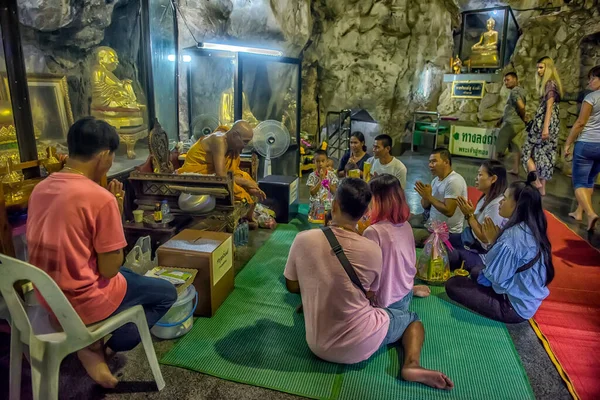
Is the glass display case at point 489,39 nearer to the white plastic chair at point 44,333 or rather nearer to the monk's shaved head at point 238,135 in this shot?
the monk's shaved head at point 238,135

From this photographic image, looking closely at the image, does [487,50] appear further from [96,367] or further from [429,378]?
[96,367]

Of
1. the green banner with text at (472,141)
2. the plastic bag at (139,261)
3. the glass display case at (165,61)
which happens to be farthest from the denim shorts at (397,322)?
the green banner with text at (472,141)

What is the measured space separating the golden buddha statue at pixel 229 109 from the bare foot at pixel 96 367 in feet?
15.2

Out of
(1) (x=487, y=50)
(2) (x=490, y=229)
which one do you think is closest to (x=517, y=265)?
(2) (x=490, y=229)

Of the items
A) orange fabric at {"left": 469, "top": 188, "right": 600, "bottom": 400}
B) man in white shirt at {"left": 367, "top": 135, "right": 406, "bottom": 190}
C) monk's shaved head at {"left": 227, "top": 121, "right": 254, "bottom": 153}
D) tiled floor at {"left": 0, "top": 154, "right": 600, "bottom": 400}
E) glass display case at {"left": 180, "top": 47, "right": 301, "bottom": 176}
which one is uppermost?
glass display case at {"left": 180, "top": 47, "right": 301, "bottom": 176}

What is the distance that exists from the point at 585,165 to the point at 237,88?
4.64 m

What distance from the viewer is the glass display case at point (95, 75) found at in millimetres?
4496

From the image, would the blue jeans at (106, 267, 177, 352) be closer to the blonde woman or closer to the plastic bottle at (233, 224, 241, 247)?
the plastic bottle at (233, 224, 241, 247)

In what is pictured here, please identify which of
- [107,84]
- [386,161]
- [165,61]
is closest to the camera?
[386,161]

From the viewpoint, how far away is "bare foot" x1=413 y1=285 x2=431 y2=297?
3447mm

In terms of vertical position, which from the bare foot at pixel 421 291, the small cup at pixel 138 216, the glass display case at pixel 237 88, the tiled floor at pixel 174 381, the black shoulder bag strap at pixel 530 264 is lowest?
the tiled floor at pixel 174 381

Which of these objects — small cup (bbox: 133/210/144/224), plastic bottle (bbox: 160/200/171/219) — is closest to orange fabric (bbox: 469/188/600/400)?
plastic bottle (bbox: 160/200/171/219)

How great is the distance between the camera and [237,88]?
246 inches

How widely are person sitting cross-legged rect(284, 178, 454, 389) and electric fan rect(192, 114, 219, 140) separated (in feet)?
15.5
